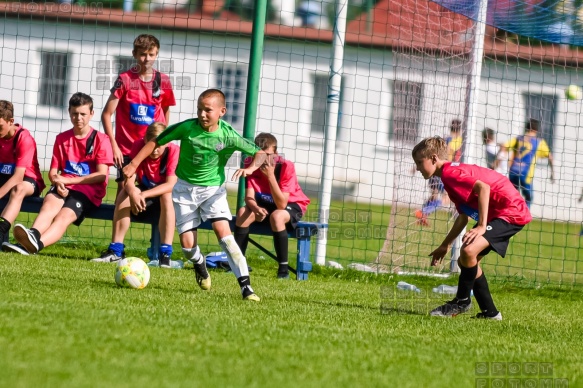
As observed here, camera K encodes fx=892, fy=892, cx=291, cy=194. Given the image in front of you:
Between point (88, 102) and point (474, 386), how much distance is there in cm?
577

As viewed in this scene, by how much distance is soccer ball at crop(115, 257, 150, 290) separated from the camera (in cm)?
647

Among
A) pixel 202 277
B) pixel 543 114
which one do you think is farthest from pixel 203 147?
pixel 543 114

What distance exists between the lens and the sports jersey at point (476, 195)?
6492 millimetres

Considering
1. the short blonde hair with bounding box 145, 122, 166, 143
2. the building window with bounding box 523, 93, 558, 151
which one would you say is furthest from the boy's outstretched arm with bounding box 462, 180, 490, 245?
the building window with bounding box 523, 93, 558, 151

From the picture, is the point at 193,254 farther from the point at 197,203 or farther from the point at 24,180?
the point at 24,180

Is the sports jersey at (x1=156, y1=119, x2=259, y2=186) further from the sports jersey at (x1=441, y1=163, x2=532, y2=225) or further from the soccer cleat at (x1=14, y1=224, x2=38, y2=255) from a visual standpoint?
the soccer cleat at (x1=14, y1=224, x2=38, y2=255)

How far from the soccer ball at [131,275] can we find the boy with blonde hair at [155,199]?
1.93 meters

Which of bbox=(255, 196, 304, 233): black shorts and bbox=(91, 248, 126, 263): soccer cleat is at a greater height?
bbox=(255, 196, 304, 233): black shorts

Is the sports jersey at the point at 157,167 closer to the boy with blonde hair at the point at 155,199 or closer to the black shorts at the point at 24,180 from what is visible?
the boy with blonde hair at the point at 155,199

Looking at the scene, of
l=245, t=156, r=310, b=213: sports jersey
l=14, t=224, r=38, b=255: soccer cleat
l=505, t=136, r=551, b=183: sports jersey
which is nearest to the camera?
l=14, t=224, r=38, b=255: soccer cleat

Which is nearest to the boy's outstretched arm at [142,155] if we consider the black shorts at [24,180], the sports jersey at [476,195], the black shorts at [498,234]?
the sports jersey at [476,195]

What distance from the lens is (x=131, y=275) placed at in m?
6.47

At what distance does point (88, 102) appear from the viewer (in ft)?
28.5

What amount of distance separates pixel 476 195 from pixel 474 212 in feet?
0.68
